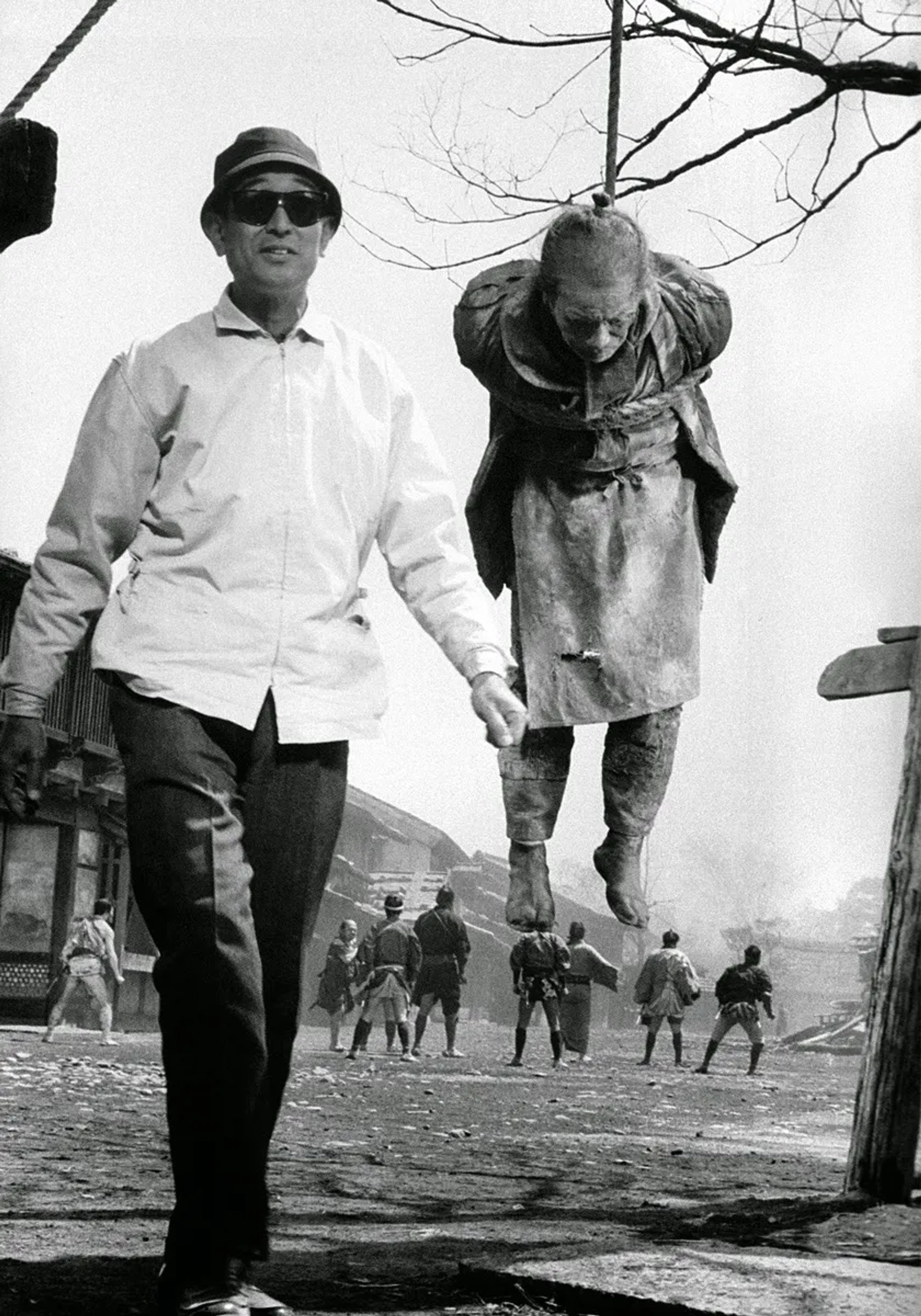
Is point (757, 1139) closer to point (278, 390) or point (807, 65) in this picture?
point (807, 65)

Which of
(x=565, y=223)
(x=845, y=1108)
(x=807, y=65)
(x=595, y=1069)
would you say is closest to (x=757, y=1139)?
(x=845, y=1108)

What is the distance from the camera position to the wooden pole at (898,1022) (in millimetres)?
4711

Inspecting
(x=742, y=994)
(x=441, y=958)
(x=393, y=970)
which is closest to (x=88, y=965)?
(x=393, y=970)

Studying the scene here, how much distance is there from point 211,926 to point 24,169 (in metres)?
1.35

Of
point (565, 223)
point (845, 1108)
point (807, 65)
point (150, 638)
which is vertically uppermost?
point (807, 65)

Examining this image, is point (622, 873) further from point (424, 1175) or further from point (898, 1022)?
point (424, 1175)

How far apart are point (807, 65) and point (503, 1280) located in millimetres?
3060

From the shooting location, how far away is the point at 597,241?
278 cm

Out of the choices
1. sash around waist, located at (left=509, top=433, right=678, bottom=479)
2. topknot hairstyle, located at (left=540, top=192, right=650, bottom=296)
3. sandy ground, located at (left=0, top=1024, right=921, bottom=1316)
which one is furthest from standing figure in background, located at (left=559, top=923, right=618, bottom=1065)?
topknot hairstyle, located at (left=540, top=192, right=650, bottom=296)

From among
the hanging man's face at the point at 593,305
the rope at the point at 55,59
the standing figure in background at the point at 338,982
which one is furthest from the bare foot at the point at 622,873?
the standing figure in background at the point at 338,982

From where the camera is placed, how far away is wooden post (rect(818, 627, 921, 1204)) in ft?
15.5

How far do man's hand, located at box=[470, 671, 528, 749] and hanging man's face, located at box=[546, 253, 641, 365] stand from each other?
61 cm

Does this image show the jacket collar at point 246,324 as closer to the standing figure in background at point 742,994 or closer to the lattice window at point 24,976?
the standing figure in background at point 742,994

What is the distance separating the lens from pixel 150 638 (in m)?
2.50
